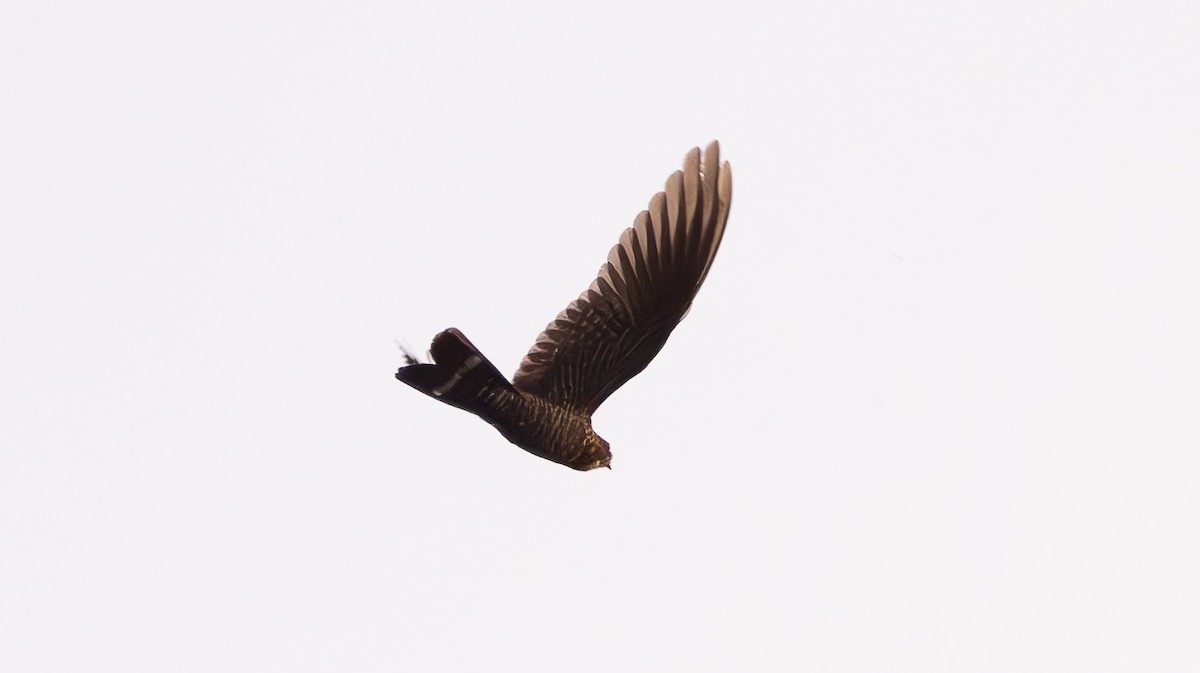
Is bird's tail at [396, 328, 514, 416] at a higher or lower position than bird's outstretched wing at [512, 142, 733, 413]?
lower

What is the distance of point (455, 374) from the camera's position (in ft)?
22.2

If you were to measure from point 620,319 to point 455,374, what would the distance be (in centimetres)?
133

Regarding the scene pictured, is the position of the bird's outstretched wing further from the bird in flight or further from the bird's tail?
the bird's tail

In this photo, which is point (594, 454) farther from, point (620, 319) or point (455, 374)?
point (455, 374)

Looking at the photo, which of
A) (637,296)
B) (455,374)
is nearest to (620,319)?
(637,296)

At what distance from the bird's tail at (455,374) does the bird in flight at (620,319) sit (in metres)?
0.34

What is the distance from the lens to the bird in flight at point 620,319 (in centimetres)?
749

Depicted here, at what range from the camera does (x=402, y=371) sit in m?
6.77

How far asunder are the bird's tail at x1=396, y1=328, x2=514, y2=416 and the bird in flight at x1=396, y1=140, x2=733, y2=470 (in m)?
0.34

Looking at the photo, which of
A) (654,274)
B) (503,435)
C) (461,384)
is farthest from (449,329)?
(654,274)

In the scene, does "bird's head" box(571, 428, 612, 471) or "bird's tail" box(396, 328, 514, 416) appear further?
"bird's head" box(571, 428, 612, 471)

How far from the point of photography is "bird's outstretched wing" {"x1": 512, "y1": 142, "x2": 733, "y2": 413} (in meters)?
7.56

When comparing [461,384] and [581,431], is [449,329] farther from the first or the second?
[581,431]

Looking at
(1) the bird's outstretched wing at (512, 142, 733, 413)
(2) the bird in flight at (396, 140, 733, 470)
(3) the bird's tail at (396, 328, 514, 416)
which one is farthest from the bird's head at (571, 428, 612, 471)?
(3) the bird's tail at (396, 328, 514, 416)
